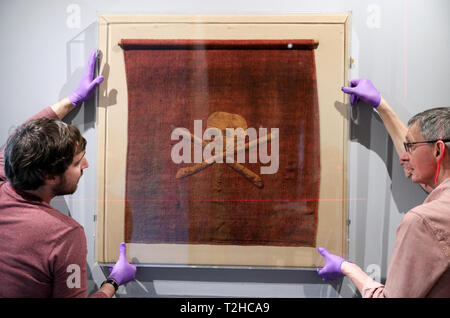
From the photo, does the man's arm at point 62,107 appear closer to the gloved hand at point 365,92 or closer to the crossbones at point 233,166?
the crossbones at point 233,166

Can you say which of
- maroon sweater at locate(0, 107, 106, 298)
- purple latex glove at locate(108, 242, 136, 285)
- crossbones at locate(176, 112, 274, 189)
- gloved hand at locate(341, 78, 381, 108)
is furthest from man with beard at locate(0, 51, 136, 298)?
gloved hand at locate(341, 78, 381, 108)

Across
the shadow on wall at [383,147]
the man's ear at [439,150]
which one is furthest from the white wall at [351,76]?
the man's ear at [439,150]

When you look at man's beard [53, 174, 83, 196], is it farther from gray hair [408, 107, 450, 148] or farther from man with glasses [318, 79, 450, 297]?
gray hair [408, 107, 450, 148]

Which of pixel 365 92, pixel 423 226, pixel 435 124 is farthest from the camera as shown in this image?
pixel 365 92

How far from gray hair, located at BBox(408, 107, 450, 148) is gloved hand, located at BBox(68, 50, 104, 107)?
40.8 inches

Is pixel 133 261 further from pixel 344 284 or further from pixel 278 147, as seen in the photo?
pixel 344 284

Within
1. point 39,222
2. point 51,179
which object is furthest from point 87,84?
point 39,222

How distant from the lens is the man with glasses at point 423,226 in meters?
0.71

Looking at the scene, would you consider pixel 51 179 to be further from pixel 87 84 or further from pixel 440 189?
pixel 440 189

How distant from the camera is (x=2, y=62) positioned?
106 cm

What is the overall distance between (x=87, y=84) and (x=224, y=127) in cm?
51

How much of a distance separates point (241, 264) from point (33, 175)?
708 mm

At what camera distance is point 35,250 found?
0.75 meters

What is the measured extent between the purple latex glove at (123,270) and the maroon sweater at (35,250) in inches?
10.2
